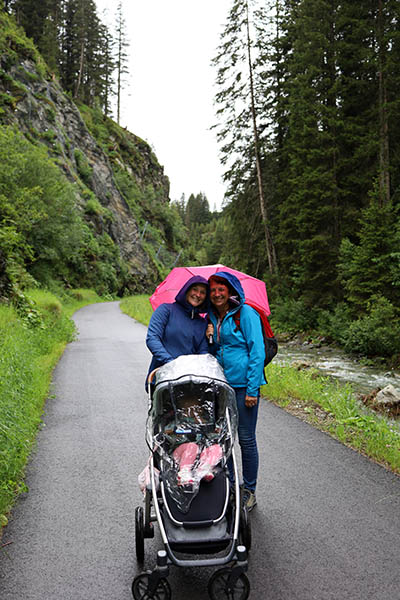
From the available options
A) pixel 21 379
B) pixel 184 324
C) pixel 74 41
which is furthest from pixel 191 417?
pixel 74 41

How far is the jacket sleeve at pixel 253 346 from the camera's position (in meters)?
3.71

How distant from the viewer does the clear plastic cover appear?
3.21 metres

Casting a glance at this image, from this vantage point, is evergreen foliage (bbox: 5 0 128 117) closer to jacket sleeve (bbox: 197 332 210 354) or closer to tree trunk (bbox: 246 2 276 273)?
tree trunk (bbox: 246 2 276 273)

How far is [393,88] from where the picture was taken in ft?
55.7

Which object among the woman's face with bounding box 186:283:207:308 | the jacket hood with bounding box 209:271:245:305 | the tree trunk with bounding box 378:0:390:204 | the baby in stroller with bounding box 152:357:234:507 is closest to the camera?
the baby in stroller with bounding box 152:357:234:507

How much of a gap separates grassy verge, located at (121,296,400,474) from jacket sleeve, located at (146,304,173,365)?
3197 millimetres

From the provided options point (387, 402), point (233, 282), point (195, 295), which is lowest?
point (387, 402)

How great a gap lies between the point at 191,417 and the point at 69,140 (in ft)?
158

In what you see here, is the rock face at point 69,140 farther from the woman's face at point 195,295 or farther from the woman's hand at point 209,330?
the woman's hand at point 209,330

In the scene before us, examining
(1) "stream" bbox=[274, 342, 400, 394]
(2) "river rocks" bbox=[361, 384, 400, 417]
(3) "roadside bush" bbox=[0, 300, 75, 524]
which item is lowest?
(1) "stream" bbox=[274, 342, 400, 394]

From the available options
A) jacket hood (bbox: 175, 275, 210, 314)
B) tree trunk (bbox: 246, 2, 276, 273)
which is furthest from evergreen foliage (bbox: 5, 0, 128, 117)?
jacket hood (bbox: 175, 275, 210, 314)

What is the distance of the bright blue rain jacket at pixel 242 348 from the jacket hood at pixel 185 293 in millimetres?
191

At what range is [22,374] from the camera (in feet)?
25.7

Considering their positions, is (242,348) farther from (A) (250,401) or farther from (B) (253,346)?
(A) (250,401)
